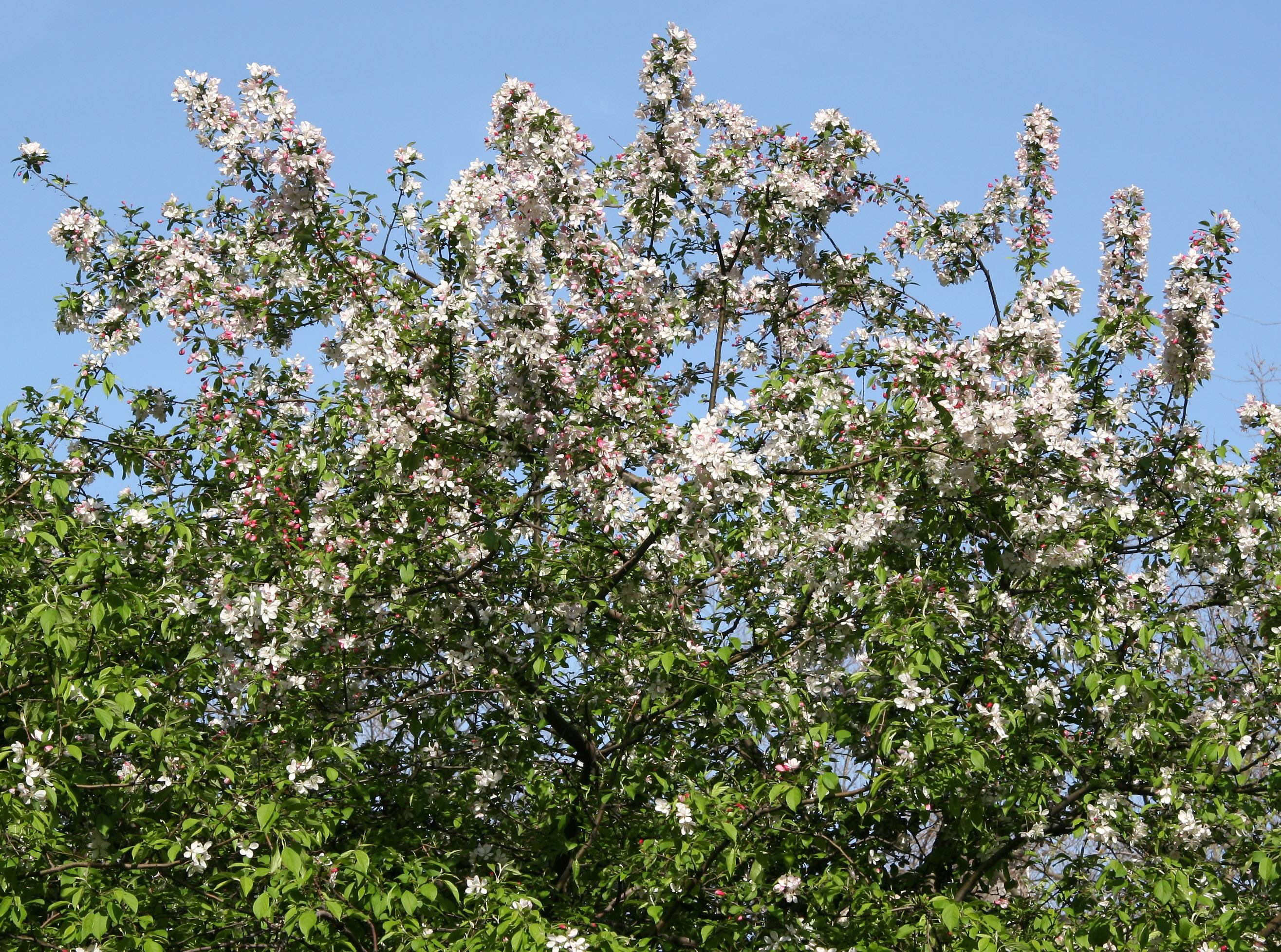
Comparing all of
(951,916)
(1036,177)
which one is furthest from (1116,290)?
(951,916)

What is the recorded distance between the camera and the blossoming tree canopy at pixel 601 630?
512 cm

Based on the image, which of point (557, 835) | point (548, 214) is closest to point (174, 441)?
point (548, 214)

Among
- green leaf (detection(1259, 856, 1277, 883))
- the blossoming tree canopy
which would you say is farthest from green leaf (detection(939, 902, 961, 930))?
green leaf (detection(1259, 856, 1277, 883))

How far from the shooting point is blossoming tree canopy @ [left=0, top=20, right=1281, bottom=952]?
512 cm

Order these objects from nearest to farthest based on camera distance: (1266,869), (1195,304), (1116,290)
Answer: (1266,869) < (1195,304) < (1116,290)

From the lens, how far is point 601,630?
6.64 m

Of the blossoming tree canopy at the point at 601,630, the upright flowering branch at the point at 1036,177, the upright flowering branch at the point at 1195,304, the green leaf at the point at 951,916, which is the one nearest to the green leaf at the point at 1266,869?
the blossoming tree canopy at the point at 601,630

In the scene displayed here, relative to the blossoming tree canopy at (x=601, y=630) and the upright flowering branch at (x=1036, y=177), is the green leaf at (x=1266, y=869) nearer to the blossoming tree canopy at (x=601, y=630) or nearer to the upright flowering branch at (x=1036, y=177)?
the blossoming tree canopy at (x=601, y=630)

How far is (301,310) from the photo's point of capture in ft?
24.6

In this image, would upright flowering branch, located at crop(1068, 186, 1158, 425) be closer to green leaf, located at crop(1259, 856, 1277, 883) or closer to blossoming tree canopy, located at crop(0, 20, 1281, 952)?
blossoming tree canopy, located at crop(0, 20, 1281, 952)

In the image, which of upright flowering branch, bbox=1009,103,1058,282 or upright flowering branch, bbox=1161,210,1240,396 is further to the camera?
upright flowering branch, bbox=1009,103,1058,282

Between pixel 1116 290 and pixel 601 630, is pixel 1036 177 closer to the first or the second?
pixel 1116 290

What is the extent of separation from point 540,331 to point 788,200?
139 inches

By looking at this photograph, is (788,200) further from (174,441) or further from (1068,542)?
(174,441)
